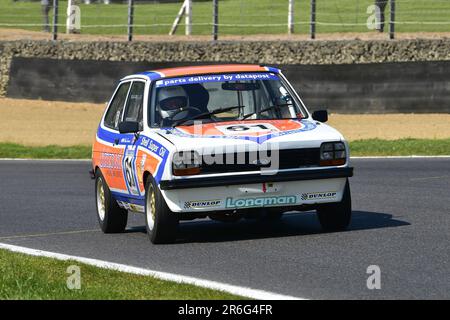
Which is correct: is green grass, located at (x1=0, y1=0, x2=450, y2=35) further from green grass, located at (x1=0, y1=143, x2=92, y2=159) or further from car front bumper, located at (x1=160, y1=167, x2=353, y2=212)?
car front bumper, located at (x1=160, y1=167, x2=353, y2=212)

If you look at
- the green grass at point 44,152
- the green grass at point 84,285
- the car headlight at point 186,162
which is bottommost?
the green grass at point 44,152

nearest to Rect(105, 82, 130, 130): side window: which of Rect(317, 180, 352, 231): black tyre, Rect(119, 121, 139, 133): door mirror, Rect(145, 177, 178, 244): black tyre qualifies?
Rect(119, 121, 139, 133): door mirror

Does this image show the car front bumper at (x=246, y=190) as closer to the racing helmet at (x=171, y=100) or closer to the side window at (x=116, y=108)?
the racing helmet at (x=171, y=100)

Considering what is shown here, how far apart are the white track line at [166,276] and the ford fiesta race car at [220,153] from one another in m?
0.97

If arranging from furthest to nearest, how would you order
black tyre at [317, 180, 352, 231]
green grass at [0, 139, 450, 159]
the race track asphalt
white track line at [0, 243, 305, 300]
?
green grass at [0, 139, 450, 159] < black tyre at [317, 180, 352, 231] < the race track asphalt < white track line at [0, 243, 305, 300]

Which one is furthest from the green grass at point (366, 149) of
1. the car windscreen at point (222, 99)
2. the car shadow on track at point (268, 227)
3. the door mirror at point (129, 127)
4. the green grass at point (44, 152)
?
the door mirror at point (129, 127)

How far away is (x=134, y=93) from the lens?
1285 cm

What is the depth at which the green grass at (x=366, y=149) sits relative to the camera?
22312 millimetres

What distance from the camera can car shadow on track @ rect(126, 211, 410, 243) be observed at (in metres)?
12.0

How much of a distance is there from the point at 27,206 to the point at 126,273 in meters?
6.14

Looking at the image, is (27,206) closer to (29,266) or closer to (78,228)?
(78,228)

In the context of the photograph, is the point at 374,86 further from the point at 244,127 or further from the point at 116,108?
the point at 244,127

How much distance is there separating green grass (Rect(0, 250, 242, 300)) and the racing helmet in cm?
228
